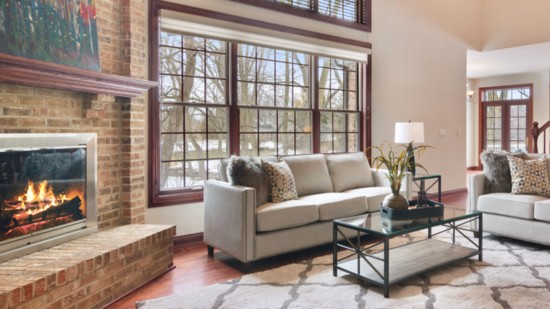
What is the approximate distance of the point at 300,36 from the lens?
4969mm

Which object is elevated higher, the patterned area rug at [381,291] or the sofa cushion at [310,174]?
the sofa cushion at [310,174]

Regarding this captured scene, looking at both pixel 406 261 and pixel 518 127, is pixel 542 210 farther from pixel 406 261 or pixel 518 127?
pixel 518 127

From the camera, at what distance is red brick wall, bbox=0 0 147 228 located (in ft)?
11.0

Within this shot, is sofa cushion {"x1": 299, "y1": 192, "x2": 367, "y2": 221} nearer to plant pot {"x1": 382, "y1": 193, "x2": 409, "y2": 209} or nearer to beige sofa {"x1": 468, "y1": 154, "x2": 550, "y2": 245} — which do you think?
plant pot {"x1": 382, "y1": 193, "x2": 409, "y2": 209}

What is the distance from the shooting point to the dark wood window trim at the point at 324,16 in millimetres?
4656

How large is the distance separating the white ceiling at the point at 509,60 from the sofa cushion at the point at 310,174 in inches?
181

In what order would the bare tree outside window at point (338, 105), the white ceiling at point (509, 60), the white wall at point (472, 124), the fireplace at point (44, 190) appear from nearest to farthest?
the fireplace at point (44, 190), the bare tree outside window at point (338, 105), the white ceiling at point (509, 60), the white wall at point (472, 124)

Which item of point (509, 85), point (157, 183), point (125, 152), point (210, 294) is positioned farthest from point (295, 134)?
point (509, 85)

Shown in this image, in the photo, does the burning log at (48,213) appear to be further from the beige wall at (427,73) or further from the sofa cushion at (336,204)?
the beige wall at (427,73)

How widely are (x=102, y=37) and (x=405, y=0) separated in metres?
4.50

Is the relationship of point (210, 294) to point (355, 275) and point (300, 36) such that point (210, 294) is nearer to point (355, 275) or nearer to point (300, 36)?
point (355, 275)

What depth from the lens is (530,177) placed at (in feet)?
13.4

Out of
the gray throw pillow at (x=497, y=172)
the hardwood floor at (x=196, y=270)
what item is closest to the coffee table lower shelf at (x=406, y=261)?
the hardwood floor at (x=196, y=270)

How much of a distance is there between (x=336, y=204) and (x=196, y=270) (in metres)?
Result: 1.35
